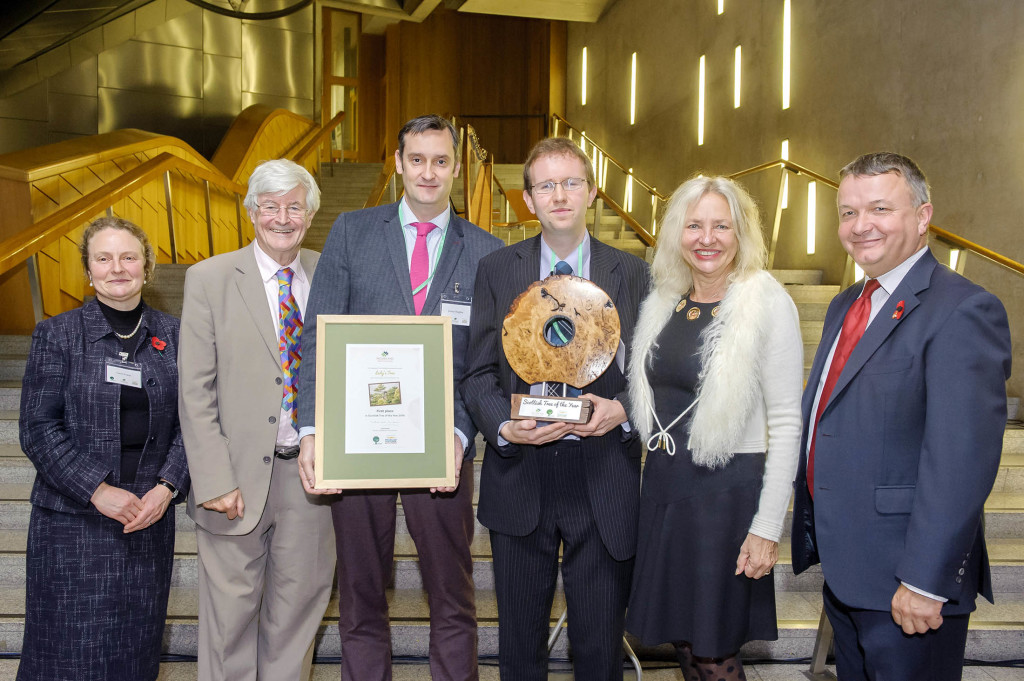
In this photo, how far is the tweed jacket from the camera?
87.4 inches

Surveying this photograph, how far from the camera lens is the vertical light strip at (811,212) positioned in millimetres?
7363

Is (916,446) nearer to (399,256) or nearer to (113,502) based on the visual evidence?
(399,256)

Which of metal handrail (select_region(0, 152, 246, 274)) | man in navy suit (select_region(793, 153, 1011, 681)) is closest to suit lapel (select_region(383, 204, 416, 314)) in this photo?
man in navy suit (select_region(793, 153, 1011, 681))

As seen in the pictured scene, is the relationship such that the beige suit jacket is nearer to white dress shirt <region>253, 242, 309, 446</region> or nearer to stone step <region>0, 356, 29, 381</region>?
white dress shirt <region>253, 242, 309, 446</region>

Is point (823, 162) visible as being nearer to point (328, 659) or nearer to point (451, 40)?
point (328, 659)

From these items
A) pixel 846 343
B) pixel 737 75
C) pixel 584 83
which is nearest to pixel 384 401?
pixel 846 343

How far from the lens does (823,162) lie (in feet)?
23.8

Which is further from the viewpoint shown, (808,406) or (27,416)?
(27,416)

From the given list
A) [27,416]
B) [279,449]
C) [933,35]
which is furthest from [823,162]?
[27,416]

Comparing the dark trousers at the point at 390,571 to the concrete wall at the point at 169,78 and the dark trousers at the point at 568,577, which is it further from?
the concrete wall at the point at 169,78

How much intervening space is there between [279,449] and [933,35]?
223 inches

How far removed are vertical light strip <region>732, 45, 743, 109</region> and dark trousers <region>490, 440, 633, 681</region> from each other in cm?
804

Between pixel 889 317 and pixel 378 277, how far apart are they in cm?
135

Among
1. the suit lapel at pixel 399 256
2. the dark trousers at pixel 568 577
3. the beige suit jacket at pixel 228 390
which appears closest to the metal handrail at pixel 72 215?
the beige suit jacket at pixel 228 390
